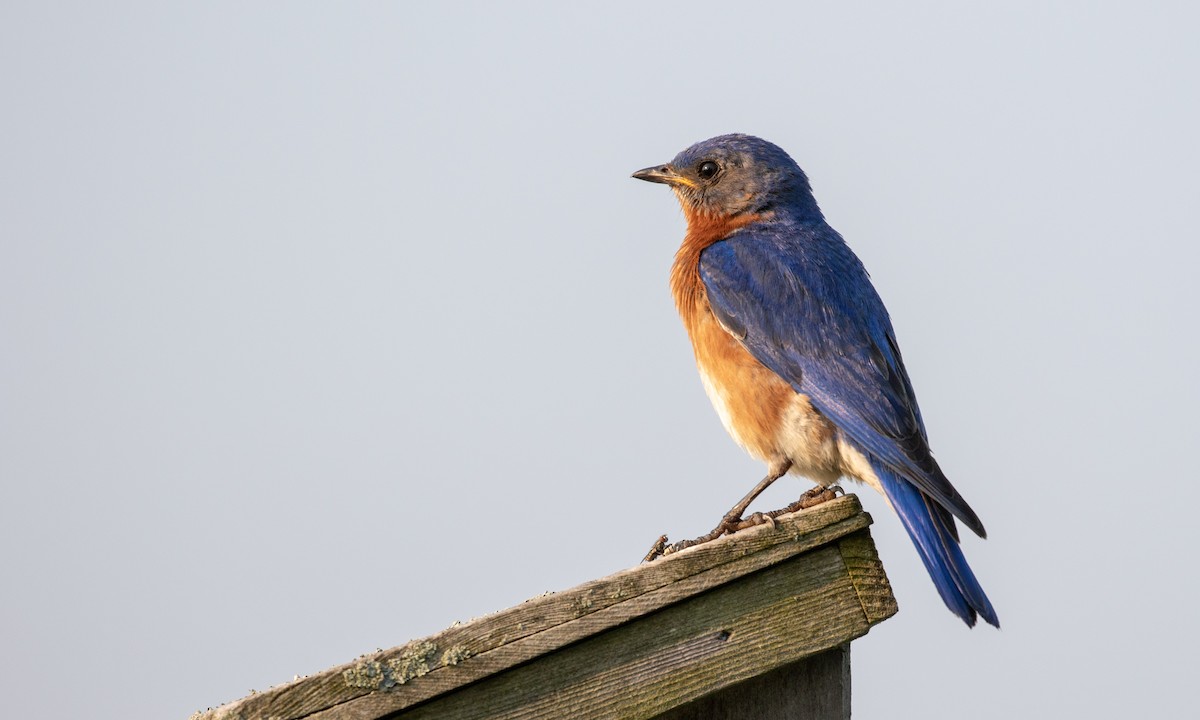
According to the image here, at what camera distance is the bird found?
443 centimetres

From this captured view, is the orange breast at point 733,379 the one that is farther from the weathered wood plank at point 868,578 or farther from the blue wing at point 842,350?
the weathered wood plank at point 868,578

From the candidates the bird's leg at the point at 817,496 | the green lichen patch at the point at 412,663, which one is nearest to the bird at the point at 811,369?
the bird's leg at the point at 817,496

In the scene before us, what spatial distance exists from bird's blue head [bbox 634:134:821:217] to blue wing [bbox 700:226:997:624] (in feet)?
0.95

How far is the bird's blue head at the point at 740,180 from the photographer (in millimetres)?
6012

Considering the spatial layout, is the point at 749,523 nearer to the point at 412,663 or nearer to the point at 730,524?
the point at 730,524

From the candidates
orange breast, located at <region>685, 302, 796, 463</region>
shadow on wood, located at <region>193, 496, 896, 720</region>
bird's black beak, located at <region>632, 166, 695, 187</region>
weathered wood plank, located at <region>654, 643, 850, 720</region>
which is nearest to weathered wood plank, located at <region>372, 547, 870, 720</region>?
shadow on wood, located at <region>193, 496, 896, 720</region>

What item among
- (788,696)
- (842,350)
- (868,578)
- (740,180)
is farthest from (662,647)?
(740,180)

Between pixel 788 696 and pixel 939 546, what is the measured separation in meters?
0.83

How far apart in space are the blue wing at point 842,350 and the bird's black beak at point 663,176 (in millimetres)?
622

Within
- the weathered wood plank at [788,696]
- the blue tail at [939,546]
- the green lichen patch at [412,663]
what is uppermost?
the green lichen patch at [412,663]

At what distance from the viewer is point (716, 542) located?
11.4ft

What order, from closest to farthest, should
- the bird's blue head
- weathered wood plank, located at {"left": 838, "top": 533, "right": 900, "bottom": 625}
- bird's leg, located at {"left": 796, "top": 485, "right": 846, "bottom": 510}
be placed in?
weathered wood plank, located at {"left": 838, "top": 533, "right": 900, "bottom": 625} < bird's leg, located at {"left": 796, "top": 485, "right": 846, "bottom": 510} < the bird's blue head

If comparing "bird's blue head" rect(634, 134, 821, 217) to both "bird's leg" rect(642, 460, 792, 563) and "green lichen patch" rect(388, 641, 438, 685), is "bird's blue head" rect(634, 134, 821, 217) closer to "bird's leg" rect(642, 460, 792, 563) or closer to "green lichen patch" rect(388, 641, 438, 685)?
"bird's leg" rect(642, 460, 792, 563)

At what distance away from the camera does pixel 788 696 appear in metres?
3.70
